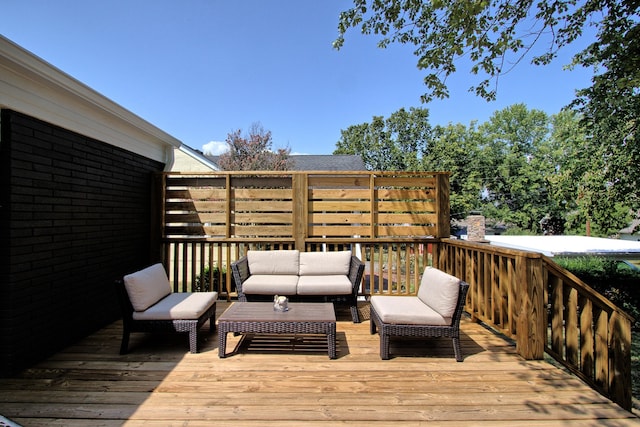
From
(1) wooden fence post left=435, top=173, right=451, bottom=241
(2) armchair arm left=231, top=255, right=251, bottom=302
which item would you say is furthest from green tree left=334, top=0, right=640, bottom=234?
(2) armchair arm left=231, top=255, right=251, bottom=302

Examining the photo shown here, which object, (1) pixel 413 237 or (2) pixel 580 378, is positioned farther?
(1) pixel 413 237

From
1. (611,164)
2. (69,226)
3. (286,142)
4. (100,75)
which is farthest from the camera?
(286,142)

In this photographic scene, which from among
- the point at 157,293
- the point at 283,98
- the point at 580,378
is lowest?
the point at 580,378

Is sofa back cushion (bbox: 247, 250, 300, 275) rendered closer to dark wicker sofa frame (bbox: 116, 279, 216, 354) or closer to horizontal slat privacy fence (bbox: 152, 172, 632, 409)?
horizontal slat privacy fence (bbox: 152, 172, 632, 409)

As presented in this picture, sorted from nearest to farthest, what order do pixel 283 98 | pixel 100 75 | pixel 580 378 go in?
pixel 580 378 → pixel 100 75 → pixel 283 98

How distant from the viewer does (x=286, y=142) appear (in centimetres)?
1167

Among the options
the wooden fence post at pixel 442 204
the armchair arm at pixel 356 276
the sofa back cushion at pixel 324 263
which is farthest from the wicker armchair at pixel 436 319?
the wooden fence post at pixel 442 204

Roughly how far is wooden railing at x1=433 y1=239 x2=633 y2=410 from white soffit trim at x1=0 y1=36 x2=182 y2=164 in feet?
15.7

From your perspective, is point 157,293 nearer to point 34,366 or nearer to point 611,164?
point 34,366

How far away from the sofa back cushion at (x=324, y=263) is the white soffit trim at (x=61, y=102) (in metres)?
3.10

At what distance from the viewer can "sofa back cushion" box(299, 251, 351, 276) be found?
448 cm

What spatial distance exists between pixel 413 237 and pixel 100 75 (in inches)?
278

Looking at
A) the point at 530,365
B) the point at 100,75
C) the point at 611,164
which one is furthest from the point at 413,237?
the point at 100,75

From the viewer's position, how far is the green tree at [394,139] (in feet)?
90.1
